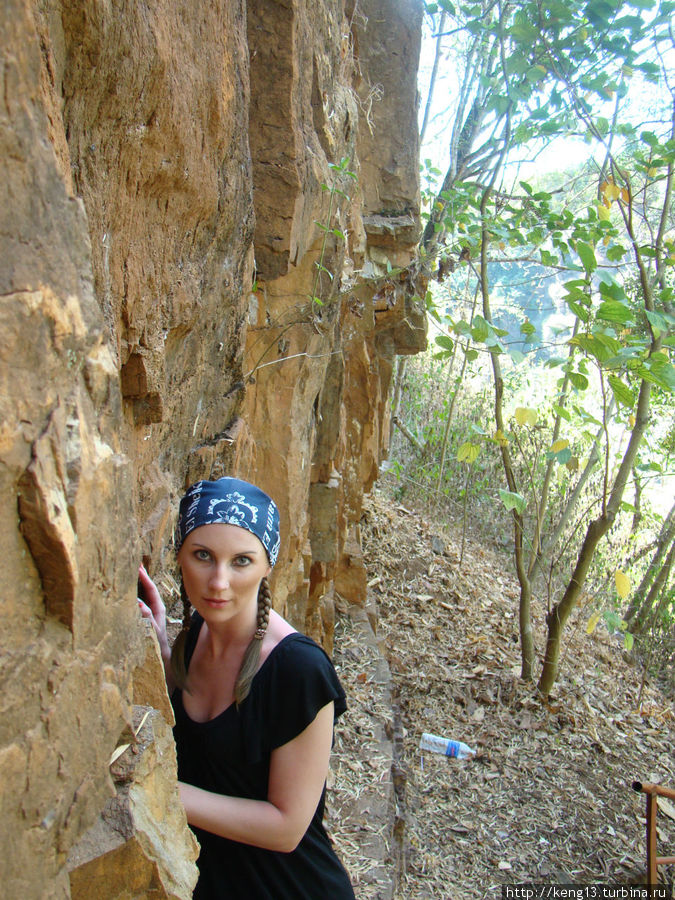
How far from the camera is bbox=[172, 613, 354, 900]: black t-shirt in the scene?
5.15 ft

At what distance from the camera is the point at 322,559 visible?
4902 millimetres

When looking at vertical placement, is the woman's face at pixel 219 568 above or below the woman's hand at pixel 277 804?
above

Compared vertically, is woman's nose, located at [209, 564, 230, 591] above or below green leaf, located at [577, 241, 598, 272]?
below

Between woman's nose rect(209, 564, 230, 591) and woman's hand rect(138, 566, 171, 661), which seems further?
woman's hand rect(138, 566, 171, 661)

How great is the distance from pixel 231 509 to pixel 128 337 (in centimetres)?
50

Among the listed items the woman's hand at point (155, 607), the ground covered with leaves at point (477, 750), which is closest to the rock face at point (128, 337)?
the woman's hand at point (155, 607)

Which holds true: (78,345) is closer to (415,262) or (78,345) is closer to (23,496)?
(23,496)

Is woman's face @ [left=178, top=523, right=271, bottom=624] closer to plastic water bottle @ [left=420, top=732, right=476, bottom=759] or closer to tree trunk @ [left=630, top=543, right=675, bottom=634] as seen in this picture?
plastic water bottle @ [left=420, top=732, right=476, bottom=759]

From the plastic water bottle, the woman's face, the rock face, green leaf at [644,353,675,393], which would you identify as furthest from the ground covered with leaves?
green leaf at [644,353,675,393]

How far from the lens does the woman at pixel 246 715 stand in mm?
1557

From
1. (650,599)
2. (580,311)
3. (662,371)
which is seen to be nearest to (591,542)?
(662,371)

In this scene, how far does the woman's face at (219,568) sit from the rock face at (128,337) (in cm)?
20

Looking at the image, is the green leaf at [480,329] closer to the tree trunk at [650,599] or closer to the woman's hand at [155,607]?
the woman's hand at [155,607]

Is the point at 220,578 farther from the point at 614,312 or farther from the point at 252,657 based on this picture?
the point at 614,312
